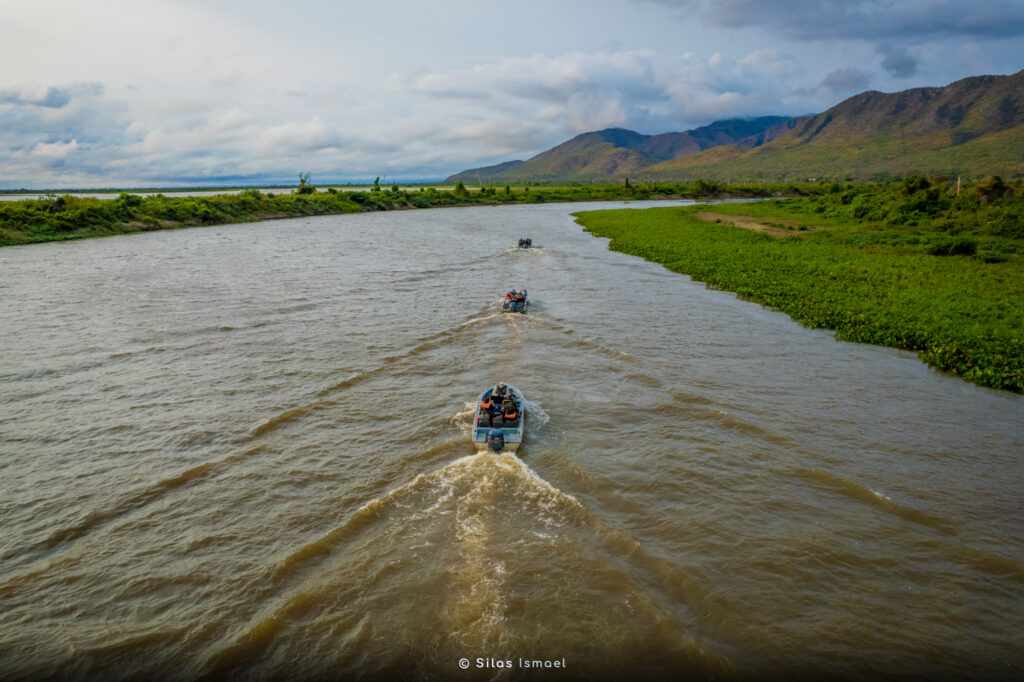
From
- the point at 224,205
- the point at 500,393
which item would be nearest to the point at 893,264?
→ the point at 500,393

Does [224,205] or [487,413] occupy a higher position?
[224,205]

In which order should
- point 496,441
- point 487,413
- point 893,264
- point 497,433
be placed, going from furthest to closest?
point 893,264 < point 487,413 < point 497,433 < point 496,441

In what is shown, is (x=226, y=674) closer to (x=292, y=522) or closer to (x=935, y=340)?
(x=292, y=522)

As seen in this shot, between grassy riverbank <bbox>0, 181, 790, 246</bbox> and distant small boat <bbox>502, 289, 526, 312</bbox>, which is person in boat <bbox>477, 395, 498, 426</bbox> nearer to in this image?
distant small boat <bbox>502, 289, 526, 312</bbox>


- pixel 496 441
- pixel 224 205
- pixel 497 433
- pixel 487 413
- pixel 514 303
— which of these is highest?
pixel 224 205

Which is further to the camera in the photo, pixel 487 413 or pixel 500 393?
pixel 500 393

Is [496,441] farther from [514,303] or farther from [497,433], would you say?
[514,303]

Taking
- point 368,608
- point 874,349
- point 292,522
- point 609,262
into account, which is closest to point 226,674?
point 368,608
